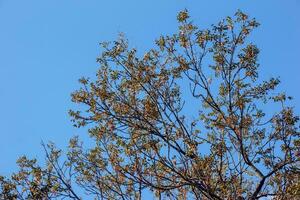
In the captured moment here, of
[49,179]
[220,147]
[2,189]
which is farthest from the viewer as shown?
[2,189]

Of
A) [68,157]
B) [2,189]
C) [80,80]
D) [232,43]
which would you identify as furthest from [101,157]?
[232,43]

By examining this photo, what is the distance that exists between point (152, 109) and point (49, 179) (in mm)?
2693

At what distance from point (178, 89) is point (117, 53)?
163 cm

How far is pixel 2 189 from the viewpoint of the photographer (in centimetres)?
1350

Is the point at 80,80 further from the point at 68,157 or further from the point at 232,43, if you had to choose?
the point at 232,43

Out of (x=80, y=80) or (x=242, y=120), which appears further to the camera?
(x=80, y=80)

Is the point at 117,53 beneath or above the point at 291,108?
above

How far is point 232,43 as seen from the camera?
12758 millimetres

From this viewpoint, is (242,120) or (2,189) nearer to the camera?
(242,120)

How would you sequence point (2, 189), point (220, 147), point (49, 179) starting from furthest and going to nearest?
point (2, 189), point (49, 179), point (220, 147)

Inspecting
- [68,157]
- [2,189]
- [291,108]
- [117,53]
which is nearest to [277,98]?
[291,108]

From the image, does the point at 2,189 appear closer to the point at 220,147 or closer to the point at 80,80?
the point at 80,80

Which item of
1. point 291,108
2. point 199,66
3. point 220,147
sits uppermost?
point 199,66

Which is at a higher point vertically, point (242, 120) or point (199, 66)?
point (199, 66)
